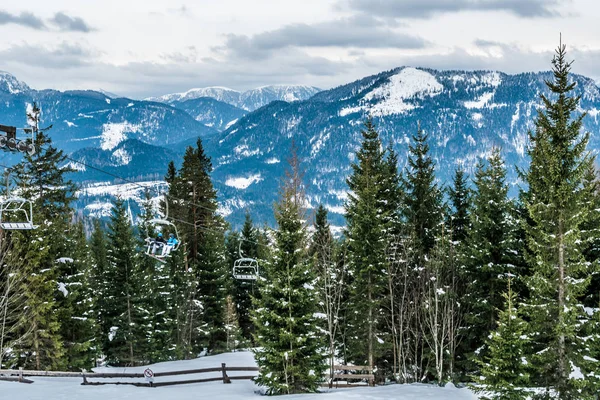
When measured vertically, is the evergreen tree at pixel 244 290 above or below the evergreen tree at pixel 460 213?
below

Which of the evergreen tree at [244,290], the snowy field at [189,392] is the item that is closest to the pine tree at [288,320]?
the snowy field at [189,392]

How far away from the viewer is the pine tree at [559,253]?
2281 centimetres

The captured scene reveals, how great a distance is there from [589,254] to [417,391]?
11.6m

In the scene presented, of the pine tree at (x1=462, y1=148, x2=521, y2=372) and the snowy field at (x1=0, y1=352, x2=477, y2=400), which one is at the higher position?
the pine tree at (x1=462, y1=148, x2=521, y2=372)

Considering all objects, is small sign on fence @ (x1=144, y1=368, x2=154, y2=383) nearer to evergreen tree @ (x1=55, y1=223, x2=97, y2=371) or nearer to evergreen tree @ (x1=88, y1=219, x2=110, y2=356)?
evergreen tree @ (x1=55, y1=223, x2=97, y2=371)

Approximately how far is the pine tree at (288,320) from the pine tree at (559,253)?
9.84 m

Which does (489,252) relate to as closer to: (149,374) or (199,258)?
(149,374)

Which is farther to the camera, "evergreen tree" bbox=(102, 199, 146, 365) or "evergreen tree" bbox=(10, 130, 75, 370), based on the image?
"evergreen tree" bbox=(102, 199, 146, 365)

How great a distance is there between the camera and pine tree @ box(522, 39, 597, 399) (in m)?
22.8

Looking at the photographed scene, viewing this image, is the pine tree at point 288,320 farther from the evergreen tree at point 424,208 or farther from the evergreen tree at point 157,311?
the evergreen tree at point 157,311

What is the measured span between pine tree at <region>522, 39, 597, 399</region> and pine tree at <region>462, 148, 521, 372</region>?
14.5 feet

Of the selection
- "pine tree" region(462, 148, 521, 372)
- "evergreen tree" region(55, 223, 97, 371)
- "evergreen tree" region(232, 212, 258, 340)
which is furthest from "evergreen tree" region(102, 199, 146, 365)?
"pine tree" region(462, 148, 521, 372)

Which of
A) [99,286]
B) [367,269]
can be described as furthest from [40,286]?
[99,286]

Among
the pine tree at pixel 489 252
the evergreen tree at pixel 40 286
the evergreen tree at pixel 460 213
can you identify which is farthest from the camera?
the evergreen tree at pixel 460 213
